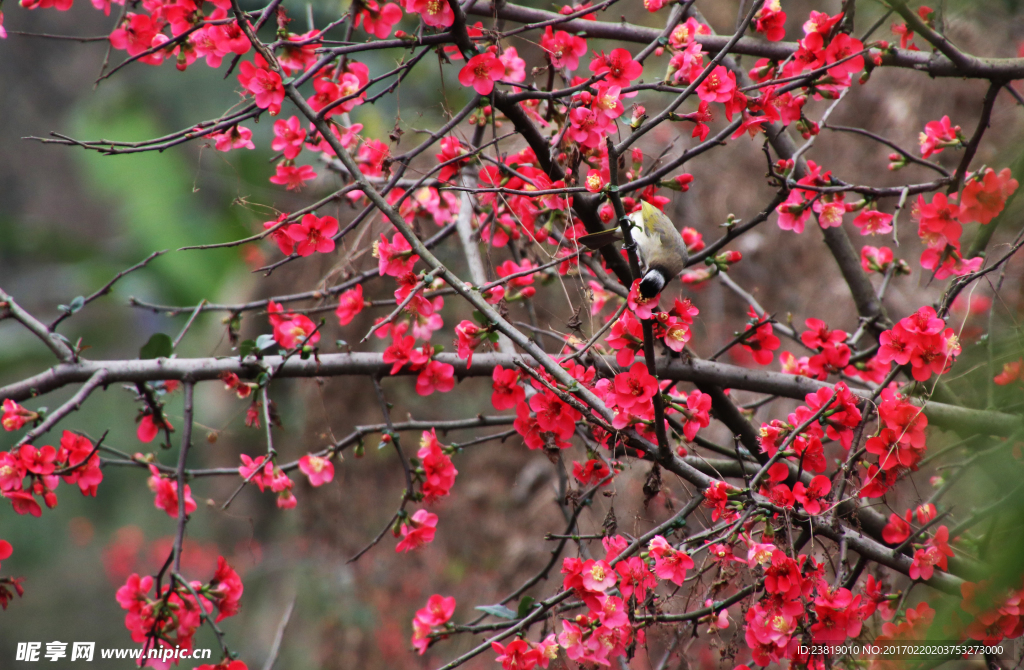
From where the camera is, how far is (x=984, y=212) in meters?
1.73

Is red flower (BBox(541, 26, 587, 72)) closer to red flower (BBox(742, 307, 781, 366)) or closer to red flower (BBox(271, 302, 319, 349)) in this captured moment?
red flower (BBox(742, 307, 781, 366))

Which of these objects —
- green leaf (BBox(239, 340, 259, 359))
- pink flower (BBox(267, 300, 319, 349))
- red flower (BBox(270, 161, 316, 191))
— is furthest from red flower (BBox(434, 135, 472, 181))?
green leaf (BBox(239, 340, 259, 359))

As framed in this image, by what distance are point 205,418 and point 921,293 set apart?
627 centimetres

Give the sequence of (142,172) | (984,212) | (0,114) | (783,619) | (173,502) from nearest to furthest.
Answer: (783,619), (984,212), (173,502), (142,172), (0,114)

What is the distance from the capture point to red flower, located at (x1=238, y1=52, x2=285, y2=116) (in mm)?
1487

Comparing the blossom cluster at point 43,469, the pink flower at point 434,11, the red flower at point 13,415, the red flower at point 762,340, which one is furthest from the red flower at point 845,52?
the red flower at point 13,415

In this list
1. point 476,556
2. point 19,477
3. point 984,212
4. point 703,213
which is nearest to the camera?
point 19,477

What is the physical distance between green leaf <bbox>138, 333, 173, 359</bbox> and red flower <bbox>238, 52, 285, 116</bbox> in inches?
29.6

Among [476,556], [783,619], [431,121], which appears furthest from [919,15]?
[476,556]

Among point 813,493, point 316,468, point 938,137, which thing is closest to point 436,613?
point 316,468

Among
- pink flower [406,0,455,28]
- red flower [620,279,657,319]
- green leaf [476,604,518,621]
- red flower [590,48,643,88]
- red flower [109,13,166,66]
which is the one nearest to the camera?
red flower [620,279,657,319]

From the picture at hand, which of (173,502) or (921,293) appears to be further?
(921,293)

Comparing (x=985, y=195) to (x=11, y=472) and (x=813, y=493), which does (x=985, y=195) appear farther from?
(x=11, y=472)

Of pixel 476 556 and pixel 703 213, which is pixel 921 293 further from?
pixel 476 556
